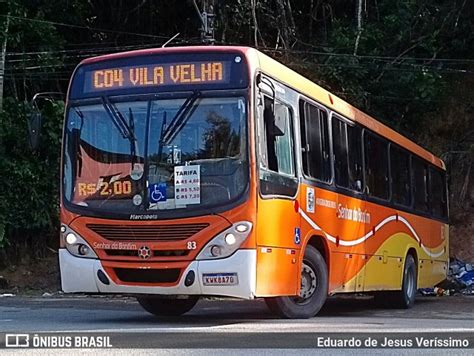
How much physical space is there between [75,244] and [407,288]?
305 inches

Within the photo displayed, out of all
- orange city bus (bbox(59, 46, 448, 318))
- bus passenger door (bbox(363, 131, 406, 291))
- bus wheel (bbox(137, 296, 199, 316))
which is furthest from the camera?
bus passenger door (bbox(363, 131, 406, 291))

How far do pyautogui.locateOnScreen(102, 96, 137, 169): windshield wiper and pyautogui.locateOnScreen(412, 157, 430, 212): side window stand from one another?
797 cm

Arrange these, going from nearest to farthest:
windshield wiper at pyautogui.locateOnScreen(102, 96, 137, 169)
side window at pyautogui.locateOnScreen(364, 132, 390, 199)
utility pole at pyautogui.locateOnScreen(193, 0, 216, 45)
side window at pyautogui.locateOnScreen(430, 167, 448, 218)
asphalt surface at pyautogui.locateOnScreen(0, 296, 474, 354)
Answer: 1. asphalt surface at pyautogui.locateOnScreen(0, 296, 474, 354)
2. windshield wiper at pyautogui.locateOnScreen(102, 96, 137, 169)
3. side window at pyautogui.locateOnScreen(364, 132, 390, 199)
4. side window at pyautogui.locateOnScreen(430, 167, 448, 218)
5. utility pole at pyautogui.locateOnScreen(193, 0, 216, 45)

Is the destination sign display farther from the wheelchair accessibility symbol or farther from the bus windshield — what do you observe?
the wheelchair accessibility symbol

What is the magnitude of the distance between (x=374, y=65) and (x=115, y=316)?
584 inches

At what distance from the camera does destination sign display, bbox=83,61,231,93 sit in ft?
32.6

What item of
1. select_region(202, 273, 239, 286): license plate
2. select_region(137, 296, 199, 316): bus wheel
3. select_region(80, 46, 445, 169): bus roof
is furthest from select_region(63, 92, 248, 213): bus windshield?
select_region(137, 296, 199, 316): bus wheel

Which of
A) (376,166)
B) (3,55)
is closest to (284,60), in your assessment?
(3,55)

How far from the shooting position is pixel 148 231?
966 cm

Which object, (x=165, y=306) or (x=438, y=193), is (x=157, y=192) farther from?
(x=438, y=193)

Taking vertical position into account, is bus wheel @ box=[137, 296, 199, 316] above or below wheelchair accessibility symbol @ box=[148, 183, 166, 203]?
below

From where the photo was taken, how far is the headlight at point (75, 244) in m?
9.99

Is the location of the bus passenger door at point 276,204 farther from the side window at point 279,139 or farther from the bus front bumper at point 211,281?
the bus front bumper at point 211,281

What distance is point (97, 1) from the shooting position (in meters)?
27.5
